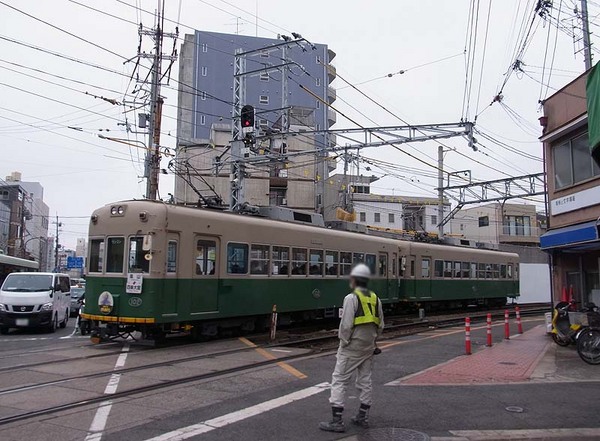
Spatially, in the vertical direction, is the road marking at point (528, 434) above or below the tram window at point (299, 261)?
below

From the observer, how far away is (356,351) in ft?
19.1

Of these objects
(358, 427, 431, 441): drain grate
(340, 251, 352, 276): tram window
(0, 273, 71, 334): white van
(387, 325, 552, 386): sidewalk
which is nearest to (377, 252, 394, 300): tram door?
(340, 251, 352, 276): tram window

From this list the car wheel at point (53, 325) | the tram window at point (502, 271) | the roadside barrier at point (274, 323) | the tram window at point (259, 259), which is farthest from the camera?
the tram window at point (502, 271)

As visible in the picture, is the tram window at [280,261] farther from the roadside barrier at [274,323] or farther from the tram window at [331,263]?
the tram window at [331,263]

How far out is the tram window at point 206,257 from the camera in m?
12.5

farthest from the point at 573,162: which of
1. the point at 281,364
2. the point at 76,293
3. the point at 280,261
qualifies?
the point at 76,293

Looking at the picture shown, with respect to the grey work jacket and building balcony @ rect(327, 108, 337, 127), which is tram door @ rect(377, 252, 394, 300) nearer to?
the grey work jacket

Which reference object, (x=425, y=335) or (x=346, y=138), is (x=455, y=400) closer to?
(x=425, y=335)

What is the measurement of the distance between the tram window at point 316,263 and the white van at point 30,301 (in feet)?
26.9

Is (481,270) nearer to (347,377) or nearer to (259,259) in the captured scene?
(259,259)

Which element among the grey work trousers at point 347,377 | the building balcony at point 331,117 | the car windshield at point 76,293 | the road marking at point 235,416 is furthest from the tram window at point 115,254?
the building balcony at point 331,117

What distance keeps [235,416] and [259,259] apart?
8128 millimetres

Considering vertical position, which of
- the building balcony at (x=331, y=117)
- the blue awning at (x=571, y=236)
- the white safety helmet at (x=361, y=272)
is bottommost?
the white safety helmet at (x=361, y=272)

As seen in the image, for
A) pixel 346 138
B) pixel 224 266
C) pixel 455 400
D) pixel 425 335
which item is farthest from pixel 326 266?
pixel 455 400
